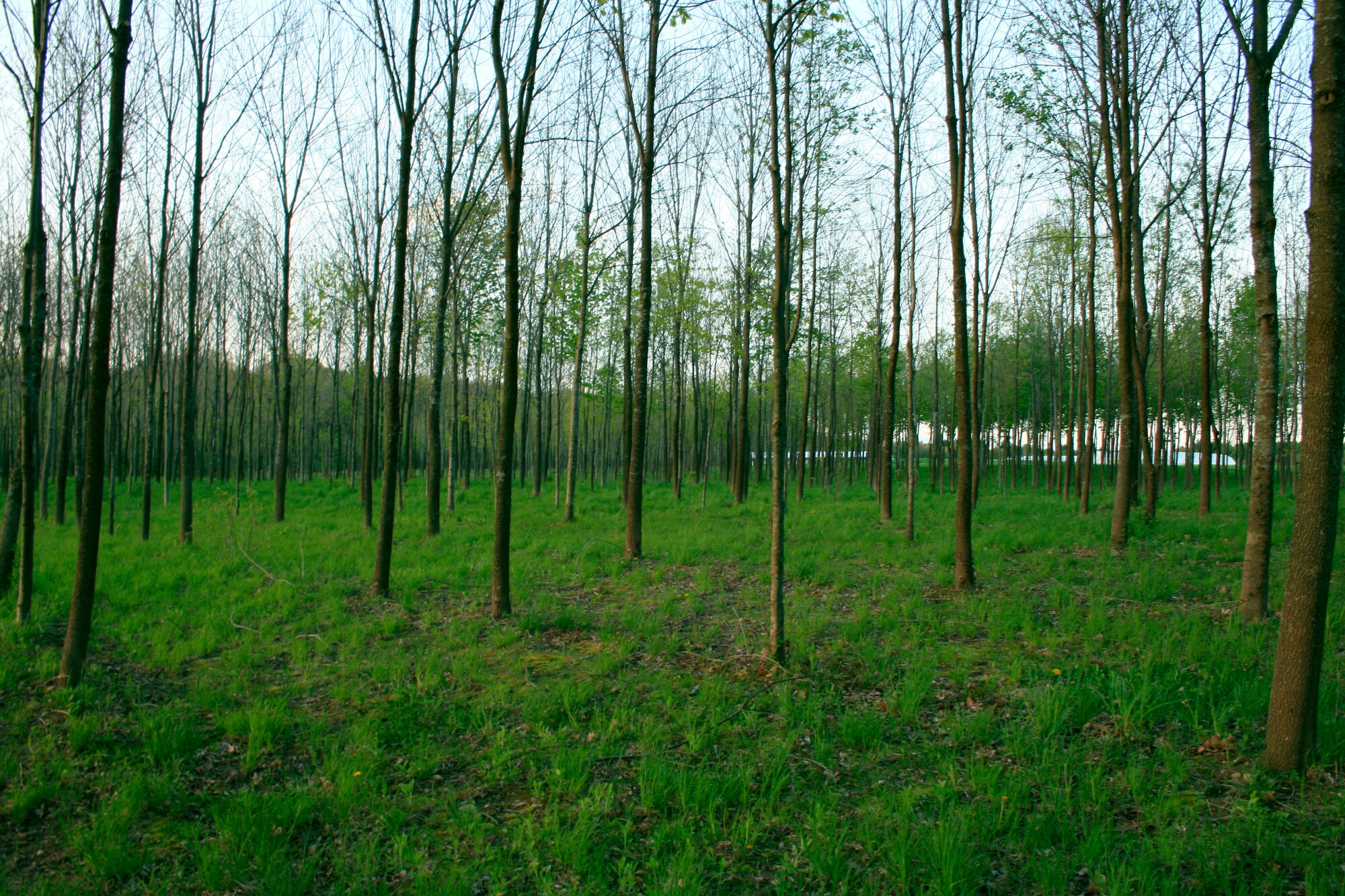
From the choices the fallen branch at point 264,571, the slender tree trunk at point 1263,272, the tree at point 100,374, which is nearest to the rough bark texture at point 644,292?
the fallen branch at point 264,571

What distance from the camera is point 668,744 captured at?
13.6 ft

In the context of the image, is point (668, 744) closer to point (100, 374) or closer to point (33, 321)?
point (100, 374)

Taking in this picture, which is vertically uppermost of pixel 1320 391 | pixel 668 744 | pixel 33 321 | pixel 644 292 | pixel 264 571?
pixel 644 292

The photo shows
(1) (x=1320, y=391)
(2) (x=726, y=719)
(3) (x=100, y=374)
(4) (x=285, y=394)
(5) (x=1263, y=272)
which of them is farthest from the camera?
(4) (x=285, y=394)

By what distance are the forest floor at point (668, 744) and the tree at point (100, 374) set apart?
0.53m

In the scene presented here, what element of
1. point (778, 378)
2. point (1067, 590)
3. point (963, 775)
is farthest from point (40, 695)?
point (1067, 590)

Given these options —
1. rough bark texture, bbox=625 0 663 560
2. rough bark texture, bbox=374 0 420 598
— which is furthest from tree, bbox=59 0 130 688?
rough bark texture, bbox=625 0 663 560

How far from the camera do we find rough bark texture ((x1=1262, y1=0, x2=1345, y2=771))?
3182 millimetres

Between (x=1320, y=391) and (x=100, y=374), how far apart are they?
7.66 meters

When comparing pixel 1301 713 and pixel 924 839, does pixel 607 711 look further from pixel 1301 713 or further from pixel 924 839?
pixel 1301 713

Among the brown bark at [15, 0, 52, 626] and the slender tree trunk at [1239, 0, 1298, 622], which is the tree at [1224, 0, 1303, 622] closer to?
the slender tree trunk at [1239, 0, 1298, 622]

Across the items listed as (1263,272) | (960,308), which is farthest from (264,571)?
(1263,272)

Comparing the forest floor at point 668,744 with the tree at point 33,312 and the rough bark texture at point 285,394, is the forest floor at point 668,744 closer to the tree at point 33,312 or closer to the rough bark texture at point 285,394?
the tree at point 33,312

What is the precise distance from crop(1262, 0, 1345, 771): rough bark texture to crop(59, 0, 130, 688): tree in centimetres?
743
